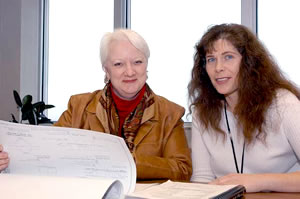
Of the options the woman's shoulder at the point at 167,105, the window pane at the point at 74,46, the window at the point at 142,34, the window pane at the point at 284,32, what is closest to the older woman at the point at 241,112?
the woman's shoulder at the point at 167,105

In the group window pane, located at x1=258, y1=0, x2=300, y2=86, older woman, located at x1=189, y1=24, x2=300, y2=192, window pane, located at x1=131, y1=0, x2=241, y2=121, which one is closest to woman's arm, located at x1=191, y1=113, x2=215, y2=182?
older woman, located at x1=189, y1=24, x2=300, y2=192

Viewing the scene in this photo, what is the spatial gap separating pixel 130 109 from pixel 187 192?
1.11 metres

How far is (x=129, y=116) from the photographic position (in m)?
1.93

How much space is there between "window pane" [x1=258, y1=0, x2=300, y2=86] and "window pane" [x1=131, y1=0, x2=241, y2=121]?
11.4 inches

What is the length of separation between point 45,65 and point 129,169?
12.5ft

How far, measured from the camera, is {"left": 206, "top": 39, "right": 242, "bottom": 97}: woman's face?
1.69 meters

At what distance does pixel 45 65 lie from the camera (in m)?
4.53

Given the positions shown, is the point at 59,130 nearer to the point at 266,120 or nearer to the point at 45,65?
the point at 266,120

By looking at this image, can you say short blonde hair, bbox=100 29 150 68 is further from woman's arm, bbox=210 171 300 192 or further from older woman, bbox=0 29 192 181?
woman's arm, bbox=210 171 300 192

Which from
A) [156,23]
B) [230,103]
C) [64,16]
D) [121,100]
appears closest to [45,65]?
[64,16]

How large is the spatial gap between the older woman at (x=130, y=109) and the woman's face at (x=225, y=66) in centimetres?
31

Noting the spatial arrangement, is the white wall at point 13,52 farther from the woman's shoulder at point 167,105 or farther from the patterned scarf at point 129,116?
the woman's shoulder at point 167,105

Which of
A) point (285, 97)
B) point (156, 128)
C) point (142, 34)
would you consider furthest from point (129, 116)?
point (142, 34)

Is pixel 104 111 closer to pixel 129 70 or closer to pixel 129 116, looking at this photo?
pixel 129 116
